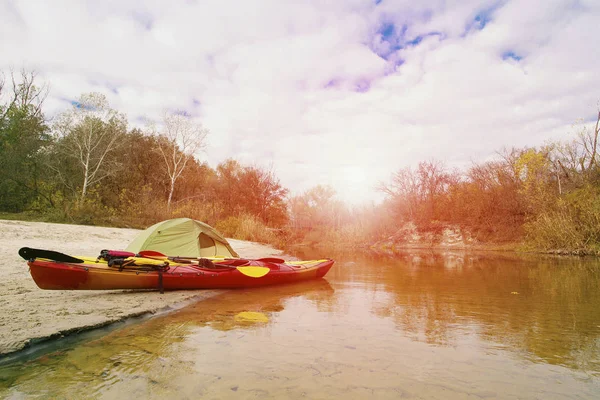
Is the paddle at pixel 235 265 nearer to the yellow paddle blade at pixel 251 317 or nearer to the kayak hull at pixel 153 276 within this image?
the kayak hull at pixel 153 276

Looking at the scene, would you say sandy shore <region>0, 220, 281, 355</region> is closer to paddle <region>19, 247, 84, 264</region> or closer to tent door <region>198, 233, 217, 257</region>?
paddle <region>19, 247, 84, 264</region>

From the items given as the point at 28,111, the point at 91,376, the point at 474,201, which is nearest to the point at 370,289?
the point at 91,376

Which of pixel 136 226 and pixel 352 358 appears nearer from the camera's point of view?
pixel 352 358

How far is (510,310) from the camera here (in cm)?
536

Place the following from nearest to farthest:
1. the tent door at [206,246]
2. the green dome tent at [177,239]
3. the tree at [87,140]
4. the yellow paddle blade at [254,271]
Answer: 1. the yellow paddle blade at [254,271]
2. the green dome tent at [177,239]
3. the tent door at [206,246]
4. the tree at [87,140]

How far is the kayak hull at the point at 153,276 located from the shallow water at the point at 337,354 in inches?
24.4

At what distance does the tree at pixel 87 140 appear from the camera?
864 inches

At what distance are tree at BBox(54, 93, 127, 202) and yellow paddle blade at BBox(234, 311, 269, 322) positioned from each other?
2049 cm

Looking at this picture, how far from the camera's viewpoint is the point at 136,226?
1627 centimetres

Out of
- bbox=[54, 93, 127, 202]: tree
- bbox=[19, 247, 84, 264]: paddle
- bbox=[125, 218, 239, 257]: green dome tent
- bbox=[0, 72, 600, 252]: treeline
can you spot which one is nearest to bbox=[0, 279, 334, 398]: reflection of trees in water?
bbox=[19, 247, 84, 264]: paddle

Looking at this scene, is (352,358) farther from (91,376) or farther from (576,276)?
(576,276)

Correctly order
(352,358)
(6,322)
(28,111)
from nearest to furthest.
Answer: (352,358) < (6,322) < (28,111)

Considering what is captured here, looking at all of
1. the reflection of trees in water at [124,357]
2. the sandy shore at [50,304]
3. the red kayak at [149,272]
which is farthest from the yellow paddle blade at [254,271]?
the reflection of trees in water at [124,357]

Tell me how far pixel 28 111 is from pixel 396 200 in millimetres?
26446
